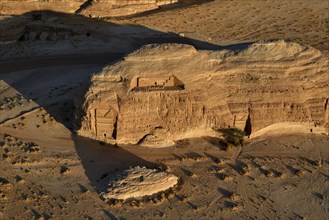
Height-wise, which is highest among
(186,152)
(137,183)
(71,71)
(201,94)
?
(201,94)

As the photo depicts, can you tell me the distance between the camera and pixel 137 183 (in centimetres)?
1827

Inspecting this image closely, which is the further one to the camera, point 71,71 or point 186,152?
point 71,71

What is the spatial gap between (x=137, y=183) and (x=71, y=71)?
14643mm

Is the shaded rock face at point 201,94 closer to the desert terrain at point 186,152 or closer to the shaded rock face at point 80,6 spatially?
the desert terrain at point 186,152

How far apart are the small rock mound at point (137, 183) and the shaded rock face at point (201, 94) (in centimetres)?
258

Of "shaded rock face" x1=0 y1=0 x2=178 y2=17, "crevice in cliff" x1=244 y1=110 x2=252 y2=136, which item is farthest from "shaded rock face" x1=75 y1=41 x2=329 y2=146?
"shaded rock face" x1=0 y1=0 x2=178 y2=17

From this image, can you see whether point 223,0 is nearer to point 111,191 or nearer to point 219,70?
point 219,70

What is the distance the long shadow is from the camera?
20.4 m

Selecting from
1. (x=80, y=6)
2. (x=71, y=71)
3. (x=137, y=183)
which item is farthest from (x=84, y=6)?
(x=137, y=183)

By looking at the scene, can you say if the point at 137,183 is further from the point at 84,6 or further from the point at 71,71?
the point at 84,6

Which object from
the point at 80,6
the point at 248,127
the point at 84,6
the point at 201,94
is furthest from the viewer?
the point at 80,6

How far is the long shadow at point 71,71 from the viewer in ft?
66.8

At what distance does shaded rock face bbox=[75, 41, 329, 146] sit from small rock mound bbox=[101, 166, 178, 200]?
8.47 ft

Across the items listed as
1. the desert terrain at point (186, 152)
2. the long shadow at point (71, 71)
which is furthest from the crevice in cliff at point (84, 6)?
the desert terrain at point (186, 152)
